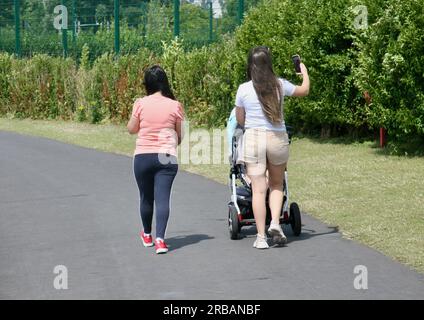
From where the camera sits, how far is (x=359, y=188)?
13.5 m

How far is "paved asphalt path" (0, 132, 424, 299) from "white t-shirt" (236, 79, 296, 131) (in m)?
1.11

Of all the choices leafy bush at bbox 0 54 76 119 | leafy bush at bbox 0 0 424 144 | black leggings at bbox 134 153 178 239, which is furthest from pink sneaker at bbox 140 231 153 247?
leafy bush at bbox 0 54 76 119

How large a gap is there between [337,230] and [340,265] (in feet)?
5.98

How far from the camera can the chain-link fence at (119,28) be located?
31844mm

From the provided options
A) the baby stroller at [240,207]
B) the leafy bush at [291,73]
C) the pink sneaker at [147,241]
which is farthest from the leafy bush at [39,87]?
the pink sneaker at [147,241]

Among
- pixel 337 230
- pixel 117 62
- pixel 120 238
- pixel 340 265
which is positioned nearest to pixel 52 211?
pixel 120 238

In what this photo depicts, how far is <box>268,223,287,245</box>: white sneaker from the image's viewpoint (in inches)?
384

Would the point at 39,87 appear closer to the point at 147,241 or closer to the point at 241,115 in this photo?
the point at 147,241

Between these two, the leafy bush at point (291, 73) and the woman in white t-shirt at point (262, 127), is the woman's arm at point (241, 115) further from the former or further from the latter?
the leafy bush at point (291, 73)

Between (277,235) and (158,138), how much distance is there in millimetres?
1396

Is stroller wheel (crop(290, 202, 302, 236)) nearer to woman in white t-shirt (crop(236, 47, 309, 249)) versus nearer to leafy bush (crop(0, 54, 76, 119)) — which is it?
woman in white t-shirt (crop(236, 47, 309, 249))

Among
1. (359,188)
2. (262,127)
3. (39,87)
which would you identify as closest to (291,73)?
(359,188)

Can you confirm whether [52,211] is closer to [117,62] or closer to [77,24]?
[117,62]

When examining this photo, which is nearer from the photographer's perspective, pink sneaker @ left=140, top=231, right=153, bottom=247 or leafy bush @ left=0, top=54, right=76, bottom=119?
pink sneaker @ left=140, top=231, right=153, bottom=247
